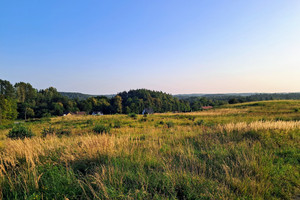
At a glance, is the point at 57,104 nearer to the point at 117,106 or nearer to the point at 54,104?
the point at 54,104

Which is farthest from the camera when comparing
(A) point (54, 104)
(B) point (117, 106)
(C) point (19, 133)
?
(B) point (117, 106)

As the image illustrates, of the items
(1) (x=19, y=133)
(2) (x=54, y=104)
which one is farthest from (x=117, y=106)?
(1) (x=19, y=133)

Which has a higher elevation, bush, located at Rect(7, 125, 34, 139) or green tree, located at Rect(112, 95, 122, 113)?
bush, located at Rect(7, 125, 34, 139)

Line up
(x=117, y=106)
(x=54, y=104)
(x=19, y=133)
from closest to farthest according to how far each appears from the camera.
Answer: (x=19, y=133), (x=54, y=104), (x=117, y=106)

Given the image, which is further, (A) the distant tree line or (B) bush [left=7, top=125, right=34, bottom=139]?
(A) the distant tree line

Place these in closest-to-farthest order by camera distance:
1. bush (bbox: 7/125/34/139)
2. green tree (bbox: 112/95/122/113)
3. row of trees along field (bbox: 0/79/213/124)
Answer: bush (bbox: 7/125/34/139)
row of trees along field (bbox: 0/79/213/124)
green tree (bbox: 112/95/122/113)

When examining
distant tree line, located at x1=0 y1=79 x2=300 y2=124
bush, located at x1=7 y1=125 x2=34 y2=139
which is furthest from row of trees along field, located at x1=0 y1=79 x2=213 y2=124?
bush, located at x1=7 y1=125 x2=34 y2=139

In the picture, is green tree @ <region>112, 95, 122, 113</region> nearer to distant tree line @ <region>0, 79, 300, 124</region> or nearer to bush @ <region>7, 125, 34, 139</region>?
distant tree line @ <region>0, 79, 300, 124</region>

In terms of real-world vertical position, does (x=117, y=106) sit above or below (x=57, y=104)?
below

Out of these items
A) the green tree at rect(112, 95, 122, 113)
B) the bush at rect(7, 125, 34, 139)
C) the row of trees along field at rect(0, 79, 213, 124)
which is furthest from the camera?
the green tree at rect(112, 95, 122, 113)

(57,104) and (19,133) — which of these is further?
(57,104)

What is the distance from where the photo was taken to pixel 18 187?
3131 mm

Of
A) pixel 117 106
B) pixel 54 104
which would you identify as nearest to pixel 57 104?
pixel 54 104

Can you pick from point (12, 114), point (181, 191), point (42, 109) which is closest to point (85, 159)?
point (181, 191)
